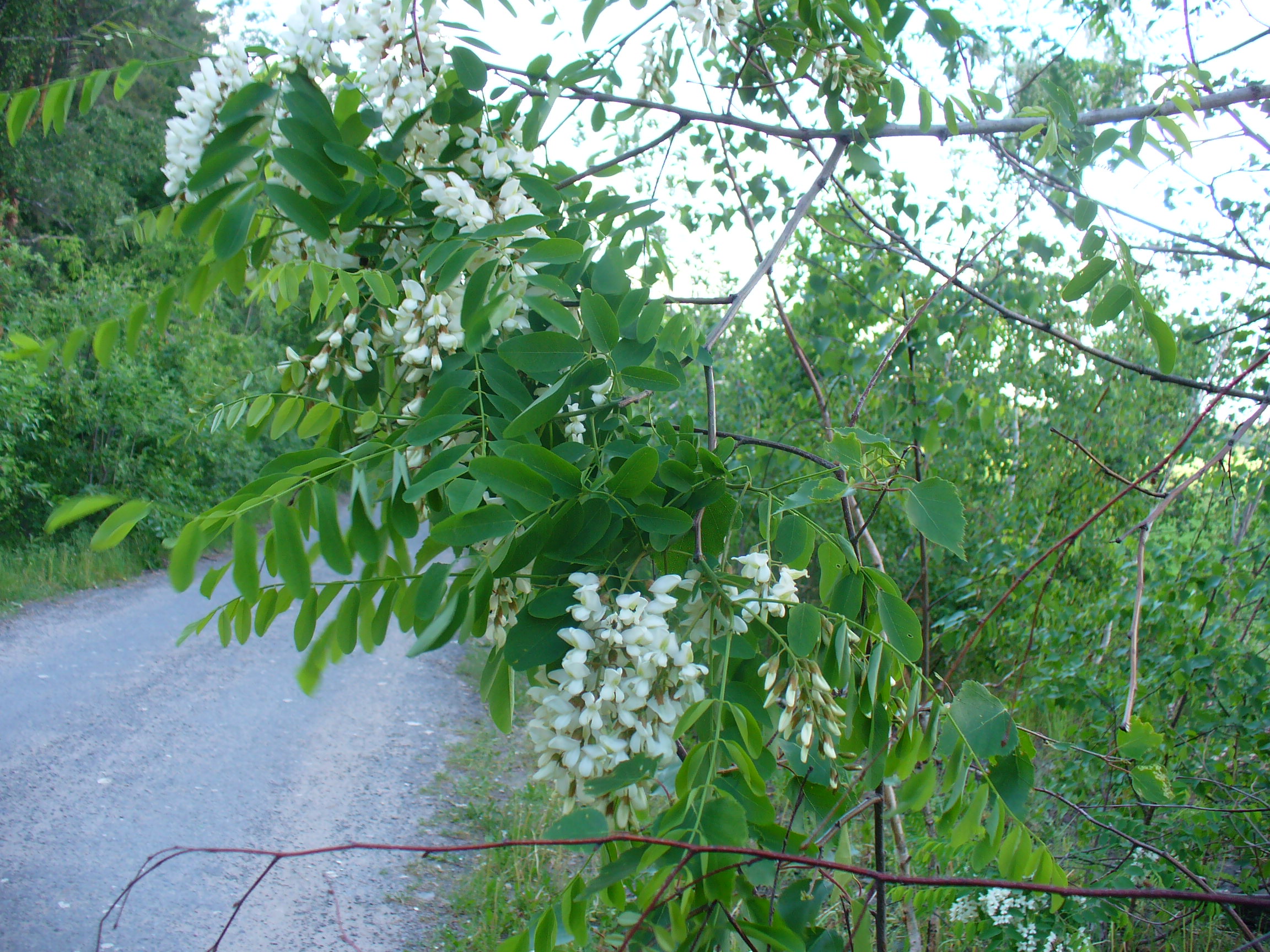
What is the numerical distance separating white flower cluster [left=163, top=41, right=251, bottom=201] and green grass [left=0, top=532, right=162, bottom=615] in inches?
240

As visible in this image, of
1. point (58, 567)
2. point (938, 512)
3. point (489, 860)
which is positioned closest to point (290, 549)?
point (938, 512)

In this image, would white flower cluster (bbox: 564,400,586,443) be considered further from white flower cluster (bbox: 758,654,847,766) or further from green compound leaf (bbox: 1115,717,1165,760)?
green compound leaf (bbox: 1115,717,1165,760)

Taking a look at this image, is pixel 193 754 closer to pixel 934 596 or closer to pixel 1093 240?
pixel 934 596

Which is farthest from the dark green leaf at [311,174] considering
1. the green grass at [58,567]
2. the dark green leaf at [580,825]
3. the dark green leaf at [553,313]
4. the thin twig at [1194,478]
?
the green grass at [58,567]

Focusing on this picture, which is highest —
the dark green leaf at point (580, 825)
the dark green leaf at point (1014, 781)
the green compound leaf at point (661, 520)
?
the green compound leaf at point (661, 520)

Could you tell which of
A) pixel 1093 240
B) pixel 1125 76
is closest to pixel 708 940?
pixel 1093 240

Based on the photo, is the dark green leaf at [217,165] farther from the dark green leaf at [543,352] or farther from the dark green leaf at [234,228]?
the dark green leaf at [543,352]

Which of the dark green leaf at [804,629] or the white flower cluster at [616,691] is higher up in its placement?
the dark green leaf at [804,629]

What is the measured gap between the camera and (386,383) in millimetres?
1246

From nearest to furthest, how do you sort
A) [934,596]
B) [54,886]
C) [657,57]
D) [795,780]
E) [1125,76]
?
1. [795,780]
2. [657,57]
3. [54,886]
4. [934,596]
5. [1125,76]

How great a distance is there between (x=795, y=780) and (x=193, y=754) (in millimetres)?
3938

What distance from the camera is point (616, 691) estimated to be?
799mm

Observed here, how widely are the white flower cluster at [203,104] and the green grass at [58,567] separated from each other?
6.11 m

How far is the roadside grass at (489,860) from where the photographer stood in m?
2.75
